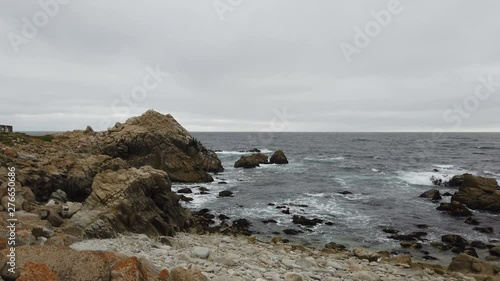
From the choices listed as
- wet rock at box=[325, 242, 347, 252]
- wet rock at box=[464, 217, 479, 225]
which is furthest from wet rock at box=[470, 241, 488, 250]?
wet rock at box=[325, 242, 347, 252]

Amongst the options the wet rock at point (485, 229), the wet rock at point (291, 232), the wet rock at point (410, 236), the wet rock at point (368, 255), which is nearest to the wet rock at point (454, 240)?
the wet rock at point (410, 236)

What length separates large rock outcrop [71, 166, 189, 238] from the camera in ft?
51.8

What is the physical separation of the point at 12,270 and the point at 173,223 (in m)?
16.6

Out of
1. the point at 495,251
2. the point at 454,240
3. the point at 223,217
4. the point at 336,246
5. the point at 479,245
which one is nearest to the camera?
the point at 495,251

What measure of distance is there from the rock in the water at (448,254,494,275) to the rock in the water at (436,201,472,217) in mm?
16677

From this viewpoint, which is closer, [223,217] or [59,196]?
[59,196]

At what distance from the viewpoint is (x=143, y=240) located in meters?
15.2

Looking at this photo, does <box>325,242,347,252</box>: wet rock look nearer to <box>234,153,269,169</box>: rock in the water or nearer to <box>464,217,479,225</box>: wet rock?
<box>464,217,479,225</box>: wet rock

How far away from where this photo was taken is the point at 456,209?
3338cm

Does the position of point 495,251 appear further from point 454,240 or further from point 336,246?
point 336,246

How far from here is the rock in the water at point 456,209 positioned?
108 ft

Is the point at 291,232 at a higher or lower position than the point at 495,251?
lower

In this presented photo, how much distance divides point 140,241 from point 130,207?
423 cm

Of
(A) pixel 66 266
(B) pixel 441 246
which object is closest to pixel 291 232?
(B) pixel 441 246
